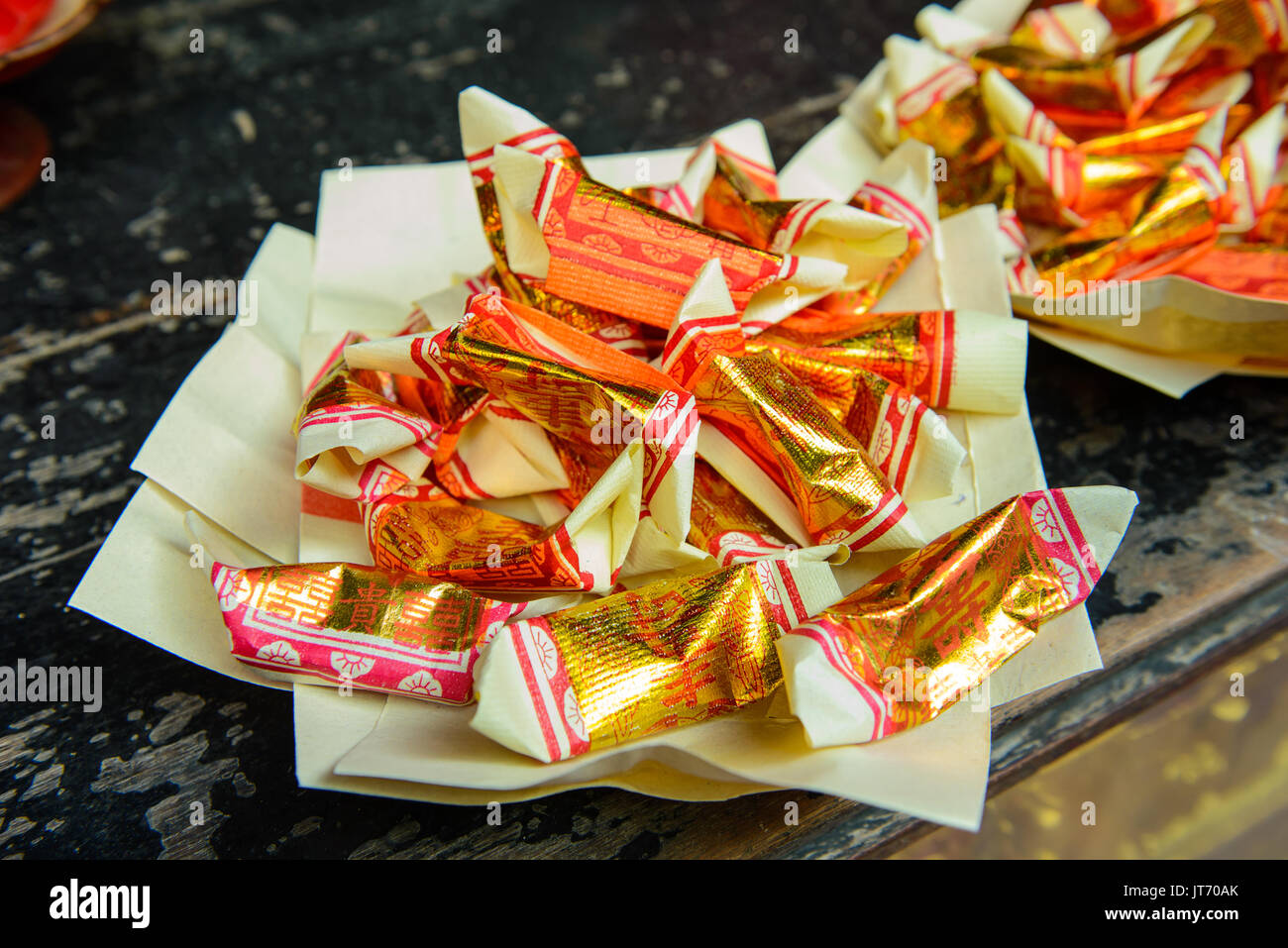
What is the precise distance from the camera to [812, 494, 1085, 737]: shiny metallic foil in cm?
43

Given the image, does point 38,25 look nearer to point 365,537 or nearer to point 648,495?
point 365,537

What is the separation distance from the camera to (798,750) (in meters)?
0.42

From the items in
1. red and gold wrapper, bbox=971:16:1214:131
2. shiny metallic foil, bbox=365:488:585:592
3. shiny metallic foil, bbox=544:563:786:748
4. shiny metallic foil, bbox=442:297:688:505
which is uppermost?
red and gold wrapper, bbox=971:16:1214:131

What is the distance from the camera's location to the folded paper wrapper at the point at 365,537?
411 millimetres

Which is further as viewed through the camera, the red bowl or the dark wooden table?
the red bowl

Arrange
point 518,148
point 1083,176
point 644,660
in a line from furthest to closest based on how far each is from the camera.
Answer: point 1083,176 → point 518,148 → point 644,660

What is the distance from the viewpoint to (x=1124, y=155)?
2.26 feet

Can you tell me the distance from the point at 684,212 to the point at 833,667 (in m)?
0.32

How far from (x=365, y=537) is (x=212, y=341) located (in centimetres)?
27

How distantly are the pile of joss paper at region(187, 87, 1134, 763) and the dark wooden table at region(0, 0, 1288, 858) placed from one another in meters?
Answer: 0.09

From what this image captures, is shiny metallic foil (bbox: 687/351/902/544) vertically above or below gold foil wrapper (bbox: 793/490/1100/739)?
above

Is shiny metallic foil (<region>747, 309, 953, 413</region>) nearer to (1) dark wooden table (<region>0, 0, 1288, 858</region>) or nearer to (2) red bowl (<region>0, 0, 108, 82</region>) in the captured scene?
(1) dark wooden table (<region>0, 0, 1288, 858</region>)

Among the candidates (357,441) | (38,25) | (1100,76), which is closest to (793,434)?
(357,441)

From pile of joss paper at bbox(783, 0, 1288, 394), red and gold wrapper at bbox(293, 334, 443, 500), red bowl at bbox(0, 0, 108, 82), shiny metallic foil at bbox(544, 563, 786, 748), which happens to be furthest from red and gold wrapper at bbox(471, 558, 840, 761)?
red bowl at bbox(0, 0, 108, 82)
